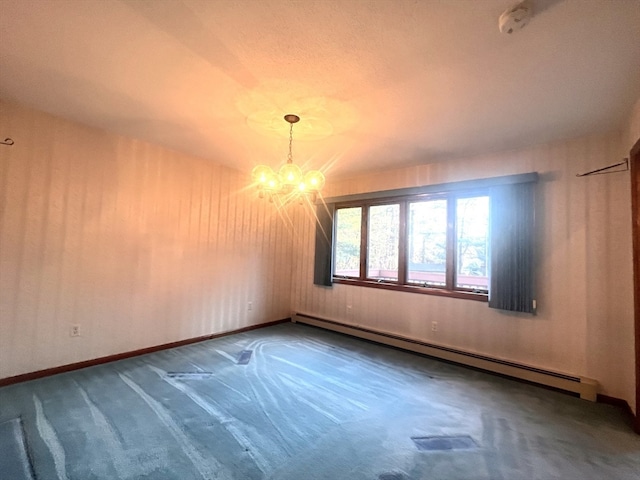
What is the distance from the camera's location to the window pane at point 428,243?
3986 millimetres

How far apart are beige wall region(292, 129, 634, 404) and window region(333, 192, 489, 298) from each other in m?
0.31

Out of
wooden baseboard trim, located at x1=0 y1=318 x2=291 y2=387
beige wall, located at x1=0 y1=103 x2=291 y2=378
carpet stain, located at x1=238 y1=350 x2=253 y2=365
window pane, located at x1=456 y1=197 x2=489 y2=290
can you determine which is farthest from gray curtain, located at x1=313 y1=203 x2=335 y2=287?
window pane, located at x1=456 y1=197 x2=489 y2=290

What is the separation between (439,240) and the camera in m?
4.01

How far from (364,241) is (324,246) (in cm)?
72

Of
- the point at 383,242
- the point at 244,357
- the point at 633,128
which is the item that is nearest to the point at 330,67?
Answer: the point at 633,128

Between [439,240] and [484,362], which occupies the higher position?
[439,240]

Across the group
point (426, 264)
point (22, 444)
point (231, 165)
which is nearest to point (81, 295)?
point (22, 444)

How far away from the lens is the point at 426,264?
414cm

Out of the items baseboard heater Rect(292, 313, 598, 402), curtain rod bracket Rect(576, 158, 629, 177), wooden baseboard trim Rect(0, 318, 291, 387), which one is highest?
curtain rod bracket Rect(576, 158, 629, 177)

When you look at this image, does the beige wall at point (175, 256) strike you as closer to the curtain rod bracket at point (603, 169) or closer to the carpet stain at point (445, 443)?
the curtain rod bracket at point (603, 169)

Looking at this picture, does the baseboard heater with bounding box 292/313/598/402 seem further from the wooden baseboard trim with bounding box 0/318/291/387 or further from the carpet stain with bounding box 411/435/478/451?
the wooden baseboard trim with bounding box 0/318/291/387

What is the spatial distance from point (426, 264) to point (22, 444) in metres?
4.22

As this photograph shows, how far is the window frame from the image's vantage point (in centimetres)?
374

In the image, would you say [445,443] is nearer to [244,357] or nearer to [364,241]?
[244,357]
